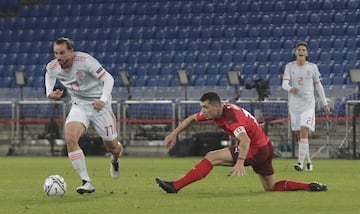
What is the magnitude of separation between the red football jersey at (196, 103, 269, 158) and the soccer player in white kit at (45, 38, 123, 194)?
1549 millimetres

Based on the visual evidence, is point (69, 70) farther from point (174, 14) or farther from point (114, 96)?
point (174, 14)

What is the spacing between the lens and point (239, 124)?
36.8ft

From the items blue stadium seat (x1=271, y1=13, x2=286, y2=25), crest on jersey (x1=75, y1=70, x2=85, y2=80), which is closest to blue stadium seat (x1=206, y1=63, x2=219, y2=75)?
blue stadium seat (x1=271, y1=13, x2=286, y2=25)

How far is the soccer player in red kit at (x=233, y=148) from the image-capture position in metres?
11.2

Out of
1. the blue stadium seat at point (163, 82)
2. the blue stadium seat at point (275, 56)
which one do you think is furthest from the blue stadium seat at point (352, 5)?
the blue stadium seat at point (163, 82)

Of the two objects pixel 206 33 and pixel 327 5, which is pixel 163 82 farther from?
pixel 327 5

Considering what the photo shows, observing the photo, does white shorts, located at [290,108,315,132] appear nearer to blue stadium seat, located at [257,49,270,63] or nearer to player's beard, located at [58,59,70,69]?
player's beard, located at [58,59,70,69]

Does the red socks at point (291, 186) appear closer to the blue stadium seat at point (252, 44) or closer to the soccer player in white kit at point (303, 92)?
the soccer player in white kit at point (303, 92)

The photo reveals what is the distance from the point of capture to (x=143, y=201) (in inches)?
414

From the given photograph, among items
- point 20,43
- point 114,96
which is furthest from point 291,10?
point 20,43

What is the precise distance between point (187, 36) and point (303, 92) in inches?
582

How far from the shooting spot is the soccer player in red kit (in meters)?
11.2

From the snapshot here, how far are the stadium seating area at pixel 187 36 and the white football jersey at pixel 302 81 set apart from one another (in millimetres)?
9301

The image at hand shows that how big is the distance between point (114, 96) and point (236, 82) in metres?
4.08
